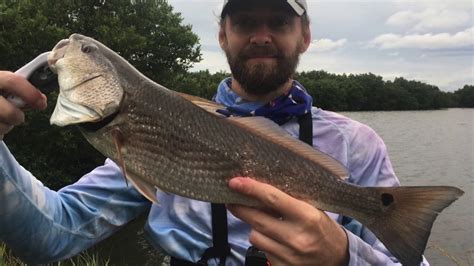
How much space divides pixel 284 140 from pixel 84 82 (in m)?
0.98

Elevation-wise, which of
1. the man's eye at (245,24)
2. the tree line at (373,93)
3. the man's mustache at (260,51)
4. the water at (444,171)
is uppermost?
the man's eye at (245,24)

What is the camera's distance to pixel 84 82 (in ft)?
7.55

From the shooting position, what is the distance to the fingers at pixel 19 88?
2.24 m

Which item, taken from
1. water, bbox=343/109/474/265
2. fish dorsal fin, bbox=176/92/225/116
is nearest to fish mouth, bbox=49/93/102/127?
fish dorsal fin, bbox=176/92/225/116

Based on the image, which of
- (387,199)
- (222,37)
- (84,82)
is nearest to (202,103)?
(84,82)

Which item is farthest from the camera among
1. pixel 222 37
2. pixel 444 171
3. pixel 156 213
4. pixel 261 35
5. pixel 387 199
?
pixel 444 171

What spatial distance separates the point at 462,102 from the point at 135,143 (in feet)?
355

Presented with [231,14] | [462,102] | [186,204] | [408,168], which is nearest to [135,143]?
[186,204]

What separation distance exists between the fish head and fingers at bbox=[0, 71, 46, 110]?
0.11 m

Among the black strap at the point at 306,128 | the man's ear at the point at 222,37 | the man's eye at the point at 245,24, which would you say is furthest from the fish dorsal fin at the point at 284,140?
the man's ear at the point at 222,37

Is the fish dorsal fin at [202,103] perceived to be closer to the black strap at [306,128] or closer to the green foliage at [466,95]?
the black strap at [306,128]

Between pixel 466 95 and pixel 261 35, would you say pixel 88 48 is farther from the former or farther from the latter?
pixel 466 95

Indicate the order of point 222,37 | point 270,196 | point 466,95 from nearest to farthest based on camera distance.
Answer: point 270,196
point 222,37
point 466,95

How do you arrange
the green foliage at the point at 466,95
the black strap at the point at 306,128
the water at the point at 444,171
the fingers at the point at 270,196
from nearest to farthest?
1. the fingers at the point at 270,196
2. the black strap at the point at 306,128
3. the water at the point at 444,171
4. the green foliage at the point at 466,95
